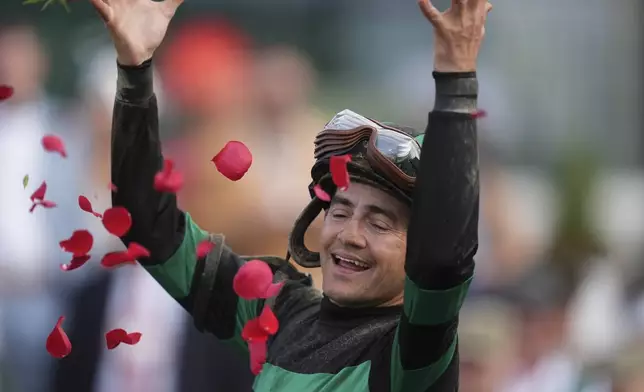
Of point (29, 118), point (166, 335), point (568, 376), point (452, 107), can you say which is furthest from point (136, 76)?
point (29, 118)

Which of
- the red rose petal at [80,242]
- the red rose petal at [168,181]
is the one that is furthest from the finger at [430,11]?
the red rose petal at [80,242]

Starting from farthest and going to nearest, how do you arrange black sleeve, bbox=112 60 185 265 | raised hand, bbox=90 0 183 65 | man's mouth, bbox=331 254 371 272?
black sleeve, bbox=112 60 185 265, raised hand, bbox=90 0 183 65, man's mouth, bbox=331 254 371 272

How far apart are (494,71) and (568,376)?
Answer: 2.63 m

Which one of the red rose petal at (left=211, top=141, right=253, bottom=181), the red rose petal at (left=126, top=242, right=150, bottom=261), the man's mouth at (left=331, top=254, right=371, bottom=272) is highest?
the red rose petal at (left=211, top=141, right=253, bottom=181)

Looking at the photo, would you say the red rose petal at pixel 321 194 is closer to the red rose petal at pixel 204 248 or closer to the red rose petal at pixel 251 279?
the red rose petal at pixel 251 279

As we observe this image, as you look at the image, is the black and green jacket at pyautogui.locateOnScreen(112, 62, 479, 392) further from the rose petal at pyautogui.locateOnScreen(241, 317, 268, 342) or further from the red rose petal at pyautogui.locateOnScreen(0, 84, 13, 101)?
the red rose petal at pyautogui.locateOnScreen(0, 84, 13, 101)

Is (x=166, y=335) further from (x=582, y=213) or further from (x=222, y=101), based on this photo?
(x=582, y=213)

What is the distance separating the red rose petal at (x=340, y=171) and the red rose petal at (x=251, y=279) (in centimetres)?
31

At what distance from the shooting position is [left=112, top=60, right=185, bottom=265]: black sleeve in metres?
3.39

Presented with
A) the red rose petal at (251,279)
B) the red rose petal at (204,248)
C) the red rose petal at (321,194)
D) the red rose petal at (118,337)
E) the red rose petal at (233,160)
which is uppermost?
the red rose petal at (233,160)

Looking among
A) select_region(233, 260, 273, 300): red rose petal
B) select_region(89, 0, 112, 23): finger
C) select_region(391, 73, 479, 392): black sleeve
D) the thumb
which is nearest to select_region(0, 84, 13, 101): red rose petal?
select_region(89, 0, 112, 23): finger

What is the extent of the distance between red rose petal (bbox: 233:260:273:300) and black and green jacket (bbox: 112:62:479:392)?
6.8 inches

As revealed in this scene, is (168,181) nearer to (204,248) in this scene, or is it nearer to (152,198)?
(152,198)

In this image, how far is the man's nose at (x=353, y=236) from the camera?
3.15m
